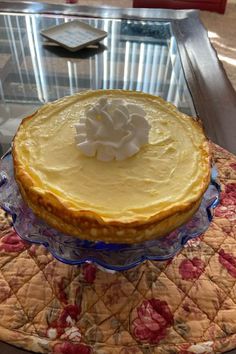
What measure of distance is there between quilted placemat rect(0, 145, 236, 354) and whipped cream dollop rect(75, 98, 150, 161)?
24 cm

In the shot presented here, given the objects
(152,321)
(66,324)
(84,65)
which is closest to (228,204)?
(152,321)

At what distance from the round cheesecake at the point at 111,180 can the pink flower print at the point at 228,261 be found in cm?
17

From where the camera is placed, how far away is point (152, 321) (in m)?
0.74

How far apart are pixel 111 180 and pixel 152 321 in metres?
0.26

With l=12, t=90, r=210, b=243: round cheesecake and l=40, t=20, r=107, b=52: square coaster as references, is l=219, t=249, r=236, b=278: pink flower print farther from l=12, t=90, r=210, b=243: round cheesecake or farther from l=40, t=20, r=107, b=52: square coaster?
l=40, t=20, r=107, b=52: square coaster

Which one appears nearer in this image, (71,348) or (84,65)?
(71,348)

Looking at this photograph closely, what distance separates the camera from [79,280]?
0.80 metres

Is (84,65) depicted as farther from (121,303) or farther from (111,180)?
(121,303)

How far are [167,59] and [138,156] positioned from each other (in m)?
0.82

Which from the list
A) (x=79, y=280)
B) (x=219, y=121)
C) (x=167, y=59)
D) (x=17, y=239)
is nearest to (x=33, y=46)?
(x=167, y=59)

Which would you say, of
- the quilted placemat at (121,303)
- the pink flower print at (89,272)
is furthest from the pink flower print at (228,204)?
the pink flower print at (89,272)

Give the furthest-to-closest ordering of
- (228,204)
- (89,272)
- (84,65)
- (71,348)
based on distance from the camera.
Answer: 1. (84,65)
2. (228,204)
3. (89,272)
4. (71,348)

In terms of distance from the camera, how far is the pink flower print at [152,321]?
716mm

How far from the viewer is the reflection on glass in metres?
1.33
